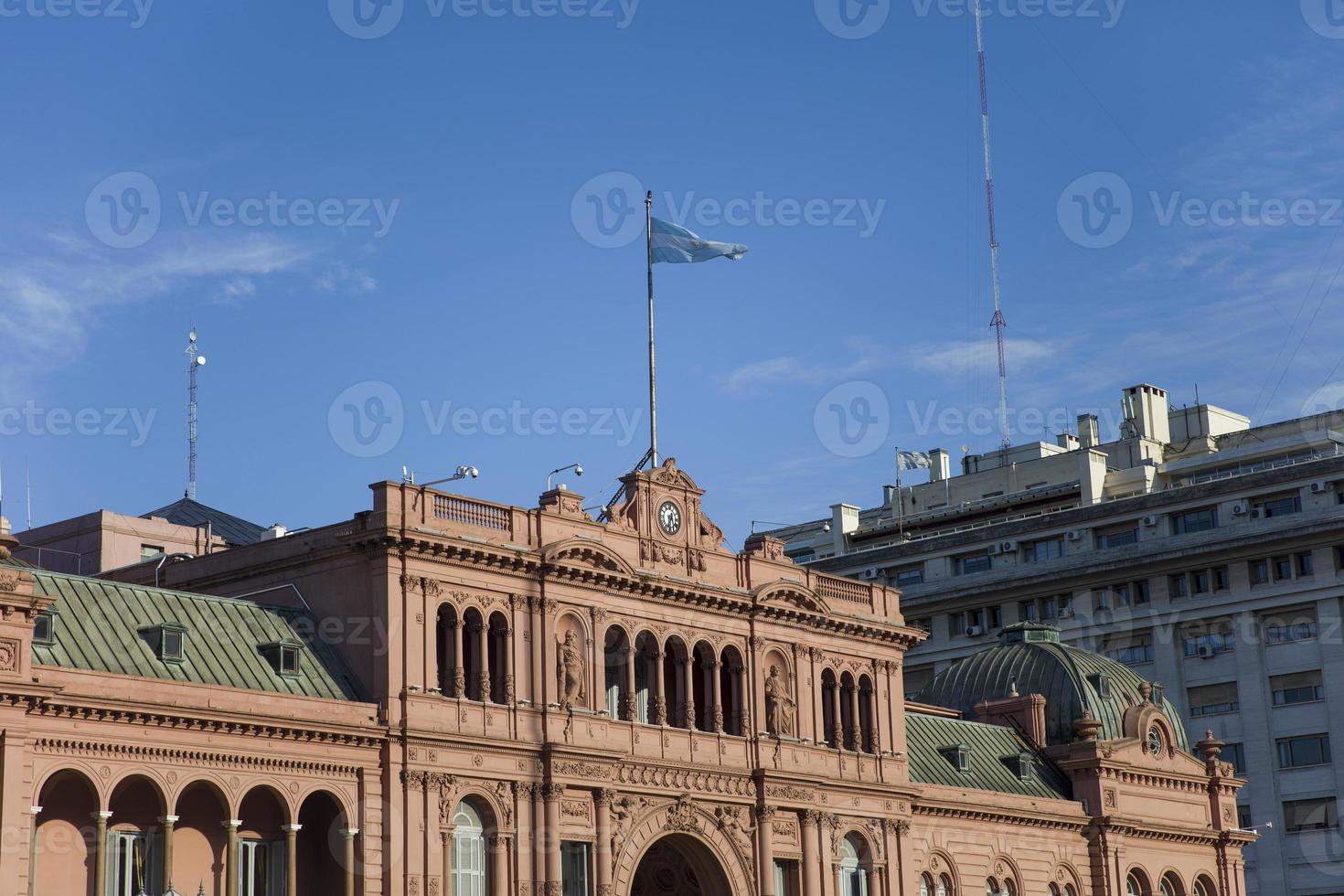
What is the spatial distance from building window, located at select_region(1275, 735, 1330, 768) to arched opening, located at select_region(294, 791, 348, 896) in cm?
7344

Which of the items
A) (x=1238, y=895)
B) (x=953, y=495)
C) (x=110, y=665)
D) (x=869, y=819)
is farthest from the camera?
(x=953, y=495)

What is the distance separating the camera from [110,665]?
192ft

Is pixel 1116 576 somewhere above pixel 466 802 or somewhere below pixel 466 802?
above

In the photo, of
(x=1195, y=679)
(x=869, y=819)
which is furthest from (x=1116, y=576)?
(x=869, y=819)

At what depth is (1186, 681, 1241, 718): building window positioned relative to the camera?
405 feet

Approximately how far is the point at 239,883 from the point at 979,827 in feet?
124

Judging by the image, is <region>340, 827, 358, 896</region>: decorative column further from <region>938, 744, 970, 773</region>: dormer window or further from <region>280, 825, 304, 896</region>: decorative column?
<region>938, 744, 970, 773</region>: dormer window

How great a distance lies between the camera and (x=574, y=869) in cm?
6788

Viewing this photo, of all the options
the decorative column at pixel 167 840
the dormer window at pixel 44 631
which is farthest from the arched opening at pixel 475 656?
the dormer window at pixel 44 631

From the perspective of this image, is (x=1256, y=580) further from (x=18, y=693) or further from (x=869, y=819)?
(x=18, y=693)

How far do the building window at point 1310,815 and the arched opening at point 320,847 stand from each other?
73077mm

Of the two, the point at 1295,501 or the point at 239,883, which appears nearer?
the point at 239,883

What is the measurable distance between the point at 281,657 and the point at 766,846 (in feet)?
67.2

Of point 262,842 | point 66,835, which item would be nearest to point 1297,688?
point 262,842
